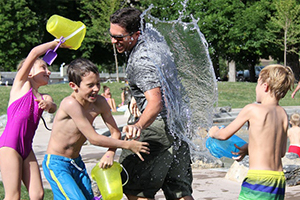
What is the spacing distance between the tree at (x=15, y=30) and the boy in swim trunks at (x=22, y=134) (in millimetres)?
28371

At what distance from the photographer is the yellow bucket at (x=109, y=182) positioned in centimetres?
346

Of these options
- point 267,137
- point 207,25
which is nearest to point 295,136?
point 267,137

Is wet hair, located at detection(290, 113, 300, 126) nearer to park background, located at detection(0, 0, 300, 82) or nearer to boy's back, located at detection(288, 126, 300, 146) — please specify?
boy's back, located at detection(288, 126, 300, 146)

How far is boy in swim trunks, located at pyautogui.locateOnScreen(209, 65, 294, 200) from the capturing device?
11.1 feet

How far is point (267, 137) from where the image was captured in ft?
11.2

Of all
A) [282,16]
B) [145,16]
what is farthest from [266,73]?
[282,16]

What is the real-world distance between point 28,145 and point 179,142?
135 cm

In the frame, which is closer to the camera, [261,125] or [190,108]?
[261,125]

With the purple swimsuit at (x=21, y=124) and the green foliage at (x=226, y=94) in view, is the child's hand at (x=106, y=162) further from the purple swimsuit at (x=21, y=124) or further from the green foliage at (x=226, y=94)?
the green foliage at (x=226, y=94)

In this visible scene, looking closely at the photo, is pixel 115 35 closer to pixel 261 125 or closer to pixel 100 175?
pixel 100 175

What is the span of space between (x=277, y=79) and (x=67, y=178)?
179 cm

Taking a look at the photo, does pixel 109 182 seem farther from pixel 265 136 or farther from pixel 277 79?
pixel 277 79

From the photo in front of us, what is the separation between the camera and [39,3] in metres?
34.4

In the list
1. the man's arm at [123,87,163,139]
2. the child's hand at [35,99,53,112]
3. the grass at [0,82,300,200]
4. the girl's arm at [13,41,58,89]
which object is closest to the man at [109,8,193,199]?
the man's arm at [123,87,163,139]
